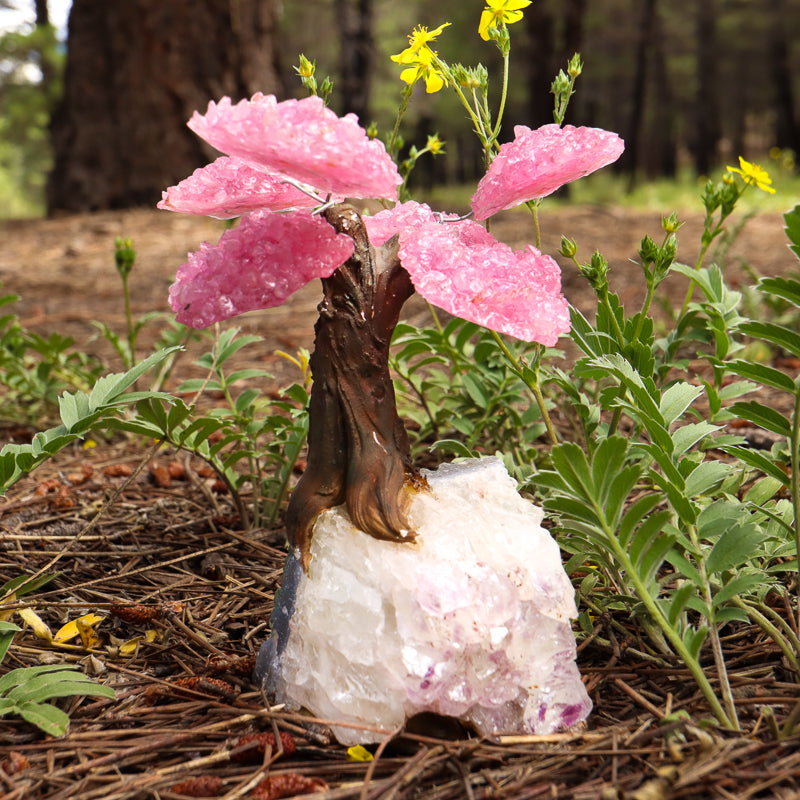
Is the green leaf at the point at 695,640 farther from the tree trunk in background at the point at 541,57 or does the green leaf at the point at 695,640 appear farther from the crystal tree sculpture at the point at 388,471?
the tree trunk in background at the point at 541,57

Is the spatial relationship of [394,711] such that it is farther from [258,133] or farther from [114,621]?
[258,133]

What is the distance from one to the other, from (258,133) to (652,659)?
106 cm

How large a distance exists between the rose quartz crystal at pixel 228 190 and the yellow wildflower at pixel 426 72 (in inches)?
14.9

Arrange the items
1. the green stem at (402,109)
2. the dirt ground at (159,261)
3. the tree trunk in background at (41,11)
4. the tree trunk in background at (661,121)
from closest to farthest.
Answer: the green stem at (402,109)
the dirt ground at (159,261)
the tree trunk in background at (41,11)
the tree trunk in background at (661,121)

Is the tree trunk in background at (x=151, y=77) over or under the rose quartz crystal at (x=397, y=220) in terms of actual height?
over

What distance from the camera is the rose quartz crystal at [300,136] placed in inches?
42.1

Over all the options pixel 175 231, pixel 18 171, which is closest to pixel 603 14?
pixel 175 231

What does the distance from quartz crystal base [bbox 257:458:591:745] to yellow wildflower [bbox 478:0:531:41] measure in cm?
93

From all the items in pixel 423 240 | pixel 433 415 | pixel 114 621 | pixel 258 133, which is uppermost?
pixel 258 133

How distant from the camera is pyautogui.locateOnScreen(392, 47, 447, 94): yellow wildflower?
1.47 metres

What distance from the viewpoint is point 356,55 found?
360 inches

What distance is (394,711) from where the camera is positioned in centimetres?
120

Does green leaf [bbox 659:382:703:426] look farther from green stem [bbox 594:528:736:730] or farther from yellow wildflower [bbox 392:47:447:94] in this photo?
yellow wildflower [bbox 392:47:447:94]

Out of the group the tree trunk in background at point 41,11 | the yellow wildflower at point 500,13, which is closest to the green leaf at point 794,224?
the yellow wildflower at point 500,13
